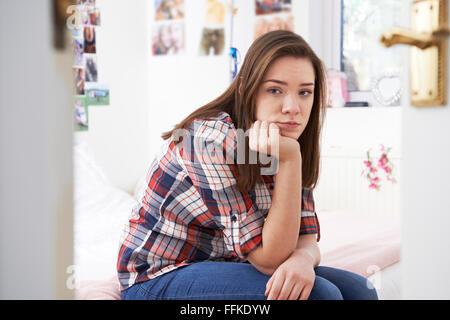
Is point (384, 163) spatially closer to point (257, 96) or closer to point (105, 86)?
point (257, 96)

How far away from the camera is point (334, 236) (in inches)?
47.3

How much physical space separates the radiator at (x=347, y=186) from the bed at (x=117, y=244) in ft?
0.64

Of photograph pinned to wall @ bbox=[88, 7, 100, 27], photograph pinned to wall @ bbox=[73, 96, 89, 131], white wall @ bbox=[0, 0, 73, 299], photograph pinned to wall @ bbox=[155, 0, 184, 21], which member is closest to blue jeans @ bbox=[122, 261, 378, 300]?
white wall @ bbox=[0, 0, 73, 299]

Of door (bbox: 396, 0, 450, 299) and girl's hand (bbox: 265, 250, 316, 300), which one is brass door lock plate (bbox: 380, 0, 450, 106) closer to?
door (bbox: 396, 0, 450, 299)

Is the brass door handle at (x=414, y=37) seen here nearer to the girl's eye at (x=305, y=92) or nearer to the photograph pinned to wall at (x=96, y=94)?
the girl's eye at (x=305, y=92)

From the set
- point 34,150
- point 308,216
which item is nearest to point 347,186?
point 308,216

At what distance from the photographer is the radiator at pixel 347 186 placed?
61.9 inches

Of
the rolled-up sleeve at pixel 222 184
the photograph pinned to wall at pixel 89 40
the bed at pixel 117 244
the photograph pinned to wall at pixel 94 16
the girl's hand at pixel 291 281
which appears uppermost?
the photograph pinned to wall at pixel 94 16

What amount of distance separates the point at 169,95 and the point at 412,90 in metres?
1.69

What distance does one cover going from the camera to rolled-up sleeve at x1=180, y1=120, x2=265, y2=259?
2.18ft

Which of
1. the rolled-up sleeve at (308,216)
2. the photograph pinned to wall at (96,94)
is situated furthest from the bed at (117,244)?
the photograph pinned to wall at (96,94)

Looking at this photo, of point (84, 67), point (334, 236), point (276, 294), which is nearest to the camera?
point (276, 294)

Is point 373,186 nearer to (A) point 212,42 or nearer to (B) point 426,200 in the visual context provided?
(A) point 212,42
